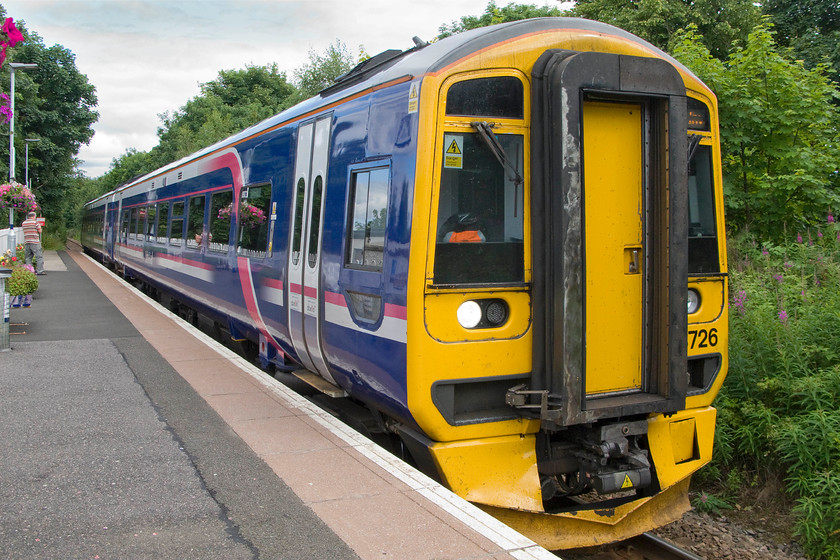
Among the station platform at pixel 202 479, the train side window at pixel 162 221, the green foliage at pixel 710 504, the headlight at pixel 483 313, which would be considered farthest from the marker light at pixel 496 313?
the train side window at pixel 162 221

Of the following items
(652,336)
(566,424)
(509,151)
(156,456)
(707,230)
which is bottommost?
(156,456)

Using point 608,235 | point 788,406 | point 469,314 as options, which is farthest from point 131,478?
point 788,406

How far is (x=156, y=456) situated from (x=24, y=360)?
Answer: 420 centimetres

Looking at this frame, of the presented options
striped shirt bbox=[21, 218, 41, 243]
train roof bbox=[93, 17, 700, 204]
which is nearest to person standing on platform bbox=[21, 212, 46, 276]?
striped shirt bbox=[21, 218, 41, 243]

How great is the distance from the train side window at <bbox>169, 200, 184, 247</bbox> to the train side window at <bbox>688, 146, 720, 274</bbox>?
8453 mm

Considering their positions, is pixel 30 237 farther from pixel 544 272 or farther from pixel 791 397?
pixel 791 397

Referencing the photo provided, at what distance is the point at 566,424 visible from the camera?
4016mm

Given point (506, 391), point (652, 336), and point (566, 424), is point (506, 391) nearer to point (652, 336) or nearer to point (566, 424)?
point (566, 424)

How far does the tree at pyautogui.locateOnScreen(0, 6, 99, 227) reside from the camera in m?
35.0

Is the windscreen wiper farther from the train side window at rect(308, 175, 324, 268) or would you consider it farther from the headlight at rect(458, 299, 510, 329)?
the train side window at rect(308, 175, 324, 268)

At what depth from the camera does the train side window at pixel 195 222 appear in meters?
10.0

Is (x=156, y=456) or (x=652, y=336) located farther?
(x=156, y=456)

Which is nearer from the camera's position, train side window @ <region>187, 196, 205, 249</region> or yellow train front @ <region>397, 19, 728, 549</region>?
yellow train front @ <region>397, 19, 728, 549</region>

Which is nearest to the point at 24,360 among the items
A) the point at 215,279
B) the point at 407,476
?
the point at 215,279
